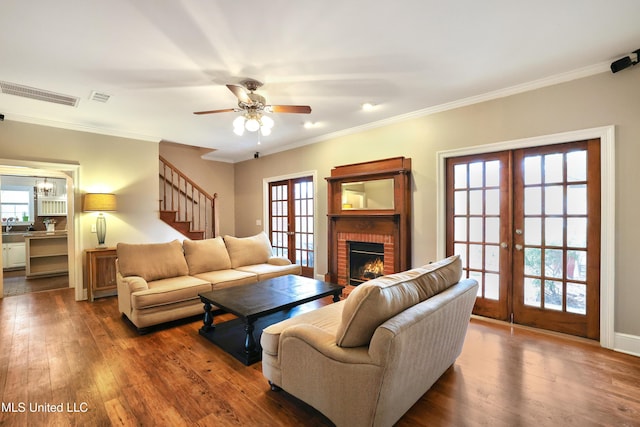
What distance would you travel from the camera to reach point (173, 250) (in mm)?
3924

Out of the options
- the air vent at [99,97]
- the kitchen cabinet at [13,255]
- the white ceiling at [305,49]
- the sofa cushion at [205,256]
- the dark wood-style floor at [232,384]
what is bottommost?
the dark wood-style floor at [232,384]

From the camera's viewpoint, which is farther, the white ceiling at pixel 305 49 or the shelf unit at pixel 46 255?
the shelf unit at pixel 46 255

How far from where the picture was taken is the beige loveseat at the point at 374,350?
1.48 metres

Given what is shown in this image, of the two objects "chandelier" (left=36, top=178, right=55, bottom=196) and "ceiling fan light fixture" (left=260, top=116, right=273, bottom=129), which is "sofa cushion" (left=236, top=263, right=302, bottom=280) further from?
"chandelier" (left=36, top=178, right=55, bottom=196)

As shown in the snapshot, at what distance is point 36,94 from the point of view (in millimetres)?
3332

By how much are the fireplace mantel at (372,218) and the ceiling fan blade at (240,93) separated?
2.14m

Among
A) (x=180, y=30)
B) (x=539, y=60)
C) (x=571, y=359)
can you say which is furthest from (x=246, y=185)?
(x=571, y=359)

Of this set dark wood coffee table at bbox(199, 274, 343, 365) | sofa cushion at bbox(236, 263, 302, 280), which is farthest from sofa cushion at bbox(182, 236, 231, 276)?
dark wood coffee table at bbox(199, 274, 343, 365)

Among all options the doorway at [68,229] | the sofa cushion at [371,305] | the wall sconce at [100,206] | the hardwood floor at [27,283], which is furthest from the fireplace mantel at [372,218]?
the hardwood floor at [27,283]

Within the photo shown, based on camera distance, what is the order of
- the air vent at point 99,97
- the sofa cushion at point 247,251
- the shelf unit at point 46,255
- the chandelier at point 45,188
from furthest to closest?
the chandelier at point 45,188 → the shelf unit at point 46,255 → the sofa cushion at point 247,251 → the air vent at point 99,97

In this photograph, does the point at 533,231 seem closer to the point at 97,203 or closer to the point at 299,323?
the point at 299,323

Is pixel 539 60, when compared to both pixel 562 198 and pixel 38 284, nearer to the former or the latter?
pixel 562 198

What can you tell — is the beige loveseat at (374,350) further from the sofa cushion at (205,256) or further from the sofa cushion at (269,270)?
the sofa cushion at (205,256)

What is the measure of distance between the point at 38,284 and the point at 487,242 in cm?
759
